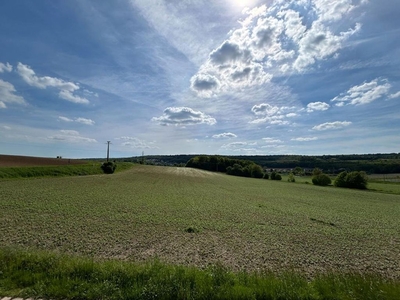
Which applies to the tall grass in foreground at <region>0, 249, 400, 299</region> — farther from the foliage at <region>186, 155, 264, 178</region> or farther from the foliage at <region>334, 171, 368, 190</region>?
the foliage at <region>186, 155, 264, 178</region>

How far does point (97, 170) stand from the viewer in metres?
55.4

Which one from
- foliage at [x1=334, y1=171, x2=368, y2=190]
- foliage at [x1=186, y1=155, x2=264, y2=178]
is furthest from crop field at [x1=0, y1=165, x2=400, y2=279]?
foliage at [x1=186, y1=155, x2=264, y2=178]

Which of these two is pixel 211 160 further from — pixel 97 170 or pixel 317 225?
pixel 317 225

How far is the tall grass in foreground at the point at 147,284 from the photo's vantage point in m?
4.15

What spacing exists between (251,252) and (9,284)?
813 cm

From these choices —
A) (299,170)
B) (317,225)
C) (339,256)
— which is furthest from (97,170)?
(299,170)

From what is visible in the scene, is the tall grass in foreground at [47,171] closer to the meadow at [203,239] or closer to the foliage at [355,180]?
the meadow at [203,239]

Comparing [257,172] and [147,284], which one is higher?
[147,284]

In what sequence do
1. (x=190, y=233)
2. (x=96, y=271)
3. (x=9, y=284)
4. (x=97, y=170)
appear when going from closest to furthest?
(x=9, y=284)
(x=96, y=271)
(x=190, y=233)
(x=97, y=170)

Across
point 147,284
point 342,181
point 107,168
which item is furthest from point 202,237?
point 342,181

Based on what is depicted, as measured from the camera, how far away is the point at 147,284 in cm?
453

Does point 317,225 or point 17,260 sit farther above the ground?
point 17,260

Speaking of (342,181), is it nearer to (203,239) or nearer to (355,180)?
(355,180)

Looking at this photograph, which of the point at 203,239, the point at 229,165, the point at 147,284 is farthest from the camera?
the point at 229,165
